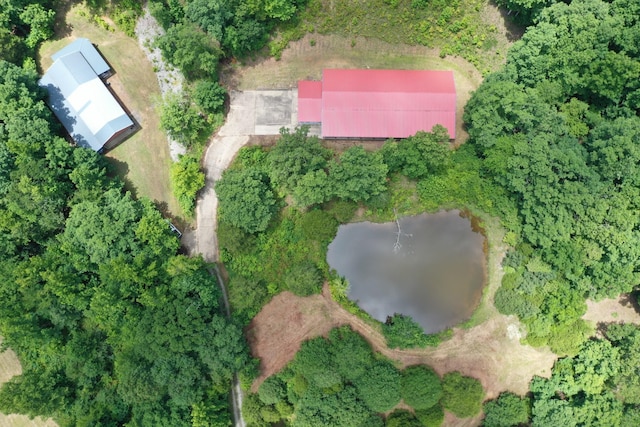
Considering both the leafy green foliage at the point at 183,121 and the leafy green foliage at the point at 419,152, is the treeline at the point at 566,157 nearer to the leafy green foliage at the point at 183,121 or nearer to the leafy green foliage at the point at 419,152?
the leafy green foliage at the point at 419,152

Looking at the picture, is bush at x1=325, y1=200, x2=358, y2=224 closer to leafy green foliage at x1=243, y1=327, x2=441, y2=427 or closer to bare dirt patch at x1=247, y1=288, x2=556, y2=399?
bare dirt patch at x1=247, y1=288, x2=556, y2=399

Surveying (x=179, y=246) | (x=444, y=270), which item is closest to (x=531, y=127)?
(x=444, y=270)

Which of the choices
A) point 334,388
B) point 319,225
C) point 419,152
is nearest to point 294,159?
point 319,225

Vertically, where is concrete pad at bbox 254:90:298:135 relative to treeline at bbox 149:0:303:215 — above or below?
below

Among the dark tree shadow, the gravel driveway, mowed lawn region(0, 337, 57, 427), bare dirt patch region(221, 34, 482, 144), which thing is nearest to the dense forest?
the dark tree shadow

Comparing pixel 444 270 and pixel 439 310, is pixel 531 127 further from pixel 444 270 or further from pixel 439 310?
pixel 439 310

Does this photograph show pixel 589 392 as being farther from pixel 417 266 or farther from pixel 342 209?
pixel 342 209

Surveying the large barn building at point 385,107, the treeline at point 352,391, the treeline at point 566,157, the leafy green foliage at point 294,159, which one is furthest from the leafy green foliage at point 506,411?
the leafy green foliage at point 294,159
